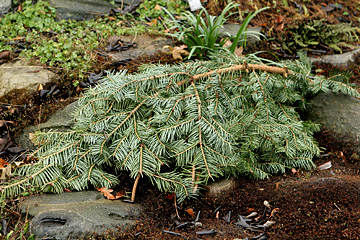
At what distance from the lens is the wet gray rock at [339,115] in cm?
325

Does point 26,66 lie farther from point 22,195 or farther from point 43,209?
point 43,209

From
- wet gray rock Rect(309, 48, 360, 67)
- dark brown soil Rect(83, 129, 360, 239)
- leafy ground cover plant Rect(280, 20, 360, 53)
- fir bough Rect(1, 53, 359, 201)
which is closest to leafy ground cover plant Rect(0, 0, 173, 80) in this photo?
fir bough Rect(1, 53, 359, 201)

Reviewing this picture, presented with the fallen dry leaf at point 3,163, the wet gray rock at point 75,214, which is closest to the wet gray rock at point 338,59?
the wet gray rock at point 75,214

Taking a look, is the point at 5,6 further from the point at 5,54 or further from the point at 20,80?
the point at 20,80

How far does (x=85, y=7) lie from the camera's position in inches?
198

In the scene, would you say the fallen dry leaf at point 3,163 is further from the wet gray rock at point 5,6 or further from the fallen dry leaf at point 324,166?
the fallen dry leaf at point 324,166

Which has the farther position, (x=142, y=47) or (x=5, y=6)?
(x=5, y=6)

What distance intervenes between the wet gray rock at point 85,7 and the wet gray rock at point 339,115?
11.0 feet

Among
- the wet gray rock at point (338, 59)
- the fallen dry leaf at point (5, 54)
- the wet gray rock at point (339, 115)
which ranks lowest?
the wet gray rock at point (339, 115)

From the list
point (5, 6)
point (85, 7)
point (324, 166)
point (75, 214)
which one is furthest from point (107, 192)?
point (5, 6)

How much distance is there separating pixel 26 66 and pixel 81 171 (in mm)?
1935

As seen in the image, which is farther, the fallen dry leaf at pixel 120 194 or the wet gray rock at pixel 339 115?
the wet gray rock at pixel 339 115

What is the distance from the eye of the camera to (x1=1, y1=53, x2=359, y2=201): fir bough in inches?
103

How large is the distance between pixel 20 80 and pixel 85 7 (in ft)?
6.49
